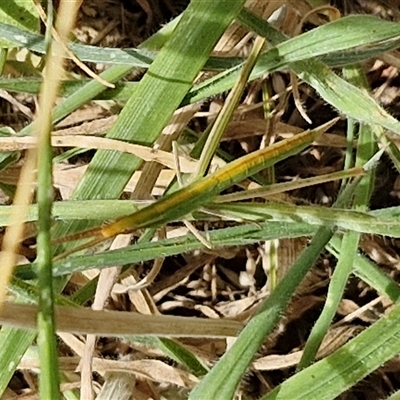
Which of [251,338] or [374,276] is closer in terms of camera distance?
[251,338]

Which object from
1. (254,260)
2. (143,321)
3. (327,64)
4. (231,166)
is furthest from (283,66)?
(254,260)

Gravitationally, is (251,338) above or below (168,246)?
below

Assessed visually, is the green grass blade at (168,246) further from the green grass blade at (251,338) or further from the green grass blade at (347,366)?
the green grass blade at (347,366)

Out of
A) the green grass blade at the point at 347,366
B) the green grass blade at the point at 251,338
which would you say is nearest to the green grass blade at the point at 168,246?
the green grass blade at the point at 251,338

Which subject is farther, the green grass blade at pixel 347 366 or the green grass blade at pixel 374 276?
the green grass blade at pixel 374 276

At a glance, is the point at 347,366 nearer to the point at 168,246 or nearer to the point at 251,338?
the point at 251,338

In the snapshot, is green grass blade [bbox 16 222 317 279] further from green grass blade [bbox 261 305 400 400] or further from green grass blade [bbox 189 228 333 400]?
green grass blade [bbox 261 305 400 400]

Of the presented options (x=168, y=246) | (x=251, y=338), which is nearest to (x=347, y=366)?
(x=251, y=338)

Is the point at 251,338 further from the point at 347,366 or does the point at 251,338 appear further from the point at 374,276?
the point at 374,276

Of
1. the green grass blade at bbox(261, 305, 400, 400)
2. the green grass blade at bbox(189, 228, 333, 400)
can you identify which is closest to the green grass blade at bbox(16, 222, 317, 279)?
the green grass blade at bbox(189, 228, 333, 400)

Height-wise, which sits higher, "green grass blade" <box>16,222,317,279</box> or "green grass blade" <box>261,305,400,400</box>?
"green grass blade" <box>16,222,317,279</box>

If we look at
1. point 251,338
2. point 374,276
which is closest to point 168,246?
point 251,338

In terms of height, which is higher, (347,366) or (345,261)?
(345,261)
